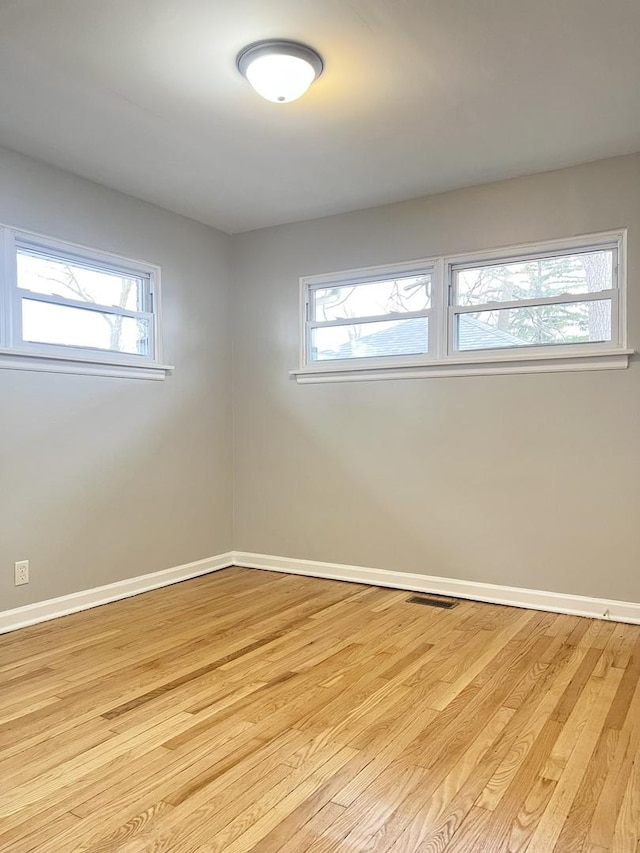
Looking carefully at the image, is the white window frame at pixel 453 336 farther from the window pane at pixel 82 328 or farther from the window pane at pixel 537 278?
the window pane at pixel 82 328

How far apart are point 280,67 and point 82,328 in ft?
6.61

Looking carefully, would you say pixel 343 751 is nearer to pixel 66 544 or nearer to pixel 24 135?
pixel 66 544

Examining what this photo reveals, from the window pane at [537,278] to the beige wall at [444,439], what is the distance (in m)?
0.16

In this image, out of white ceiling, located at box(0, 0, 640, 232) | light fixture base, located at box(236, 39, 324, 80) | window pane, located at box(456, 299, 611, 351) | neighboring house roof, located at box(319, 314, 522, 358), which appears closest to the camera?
white ceiling, located at box(0, 0, 640, 232)

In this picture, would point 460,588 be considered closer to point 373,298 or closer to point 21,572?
point 373,298

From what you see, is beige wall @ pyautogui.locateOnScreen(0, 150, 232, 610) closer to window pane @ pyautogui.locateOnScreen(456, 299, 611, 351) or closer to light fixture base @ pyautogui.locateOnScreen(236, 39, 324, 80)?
light fixture base @ pyautogui.locateOnScreen(236, 39, 324, 80)

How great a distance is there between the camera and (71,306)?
12.1 ft

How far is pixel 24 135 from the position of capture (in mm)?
3145

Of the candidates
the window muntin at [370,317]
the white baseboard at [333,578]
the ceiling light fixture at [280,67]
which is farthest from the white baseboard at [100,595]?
the ceiling light fixture at [280,67]

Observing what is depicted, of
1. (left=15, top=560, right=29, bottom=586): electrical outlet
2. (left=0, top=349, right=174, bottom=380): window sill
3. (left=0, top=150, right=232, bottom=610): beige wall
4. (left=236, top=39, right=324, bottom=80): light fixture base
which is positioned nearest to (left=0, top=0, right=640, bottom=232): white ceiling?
(left=236, top=39, right=324, bottom=80): light fixture base

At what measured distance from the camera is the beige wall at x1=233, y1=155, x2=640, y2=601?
11.4 ft

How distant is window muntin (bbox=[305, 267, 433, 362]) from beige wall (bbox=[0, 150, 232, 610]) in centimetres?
77

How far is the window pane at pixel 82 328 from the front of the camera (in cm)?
348

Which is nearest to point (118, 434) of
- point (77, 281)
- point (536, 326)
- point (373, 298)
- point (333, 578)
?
point (77, 281)
